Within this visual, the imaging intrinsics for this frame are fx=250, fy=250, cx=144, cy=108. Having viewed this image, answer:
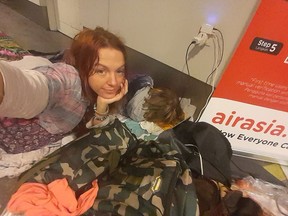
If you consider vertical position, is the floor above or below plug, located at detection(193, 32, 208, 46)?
below

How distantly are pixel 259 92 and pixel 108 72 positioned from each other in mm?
606

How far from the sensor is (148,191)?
790mm

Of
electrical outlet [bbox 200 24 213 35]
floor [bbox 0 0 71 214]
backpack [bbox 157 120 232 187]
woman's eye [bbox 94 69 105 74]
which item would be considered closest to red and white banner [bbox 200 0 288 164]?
backpack [bbox 157 120 232 187]

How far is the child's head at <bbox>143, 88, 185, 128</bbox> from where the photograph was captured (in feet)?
4.06

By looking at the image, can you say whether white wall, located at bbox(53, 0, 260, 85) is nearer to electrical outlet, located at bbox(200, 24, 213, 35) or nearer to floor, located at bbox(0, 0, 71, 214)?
electrical outlet, located at bbox(200, 24, 213, 35)

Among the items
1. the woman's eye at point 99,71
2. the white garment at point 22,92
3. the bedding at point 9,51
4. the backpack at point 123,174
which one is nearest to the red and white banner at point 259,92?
the backpack at point 123,174

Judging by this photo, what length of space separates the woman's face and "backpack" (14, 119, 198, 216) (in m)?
0.19

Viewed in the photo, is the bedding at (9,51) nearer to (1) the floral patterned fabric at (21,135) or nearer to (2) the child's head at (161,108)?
(1) the floral patterned fabric at (21,135)

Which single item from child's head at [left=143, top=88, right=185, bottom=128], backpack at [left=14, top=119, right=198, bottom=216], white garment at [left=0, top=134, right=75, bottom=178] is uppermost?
backpack at [left=14, top=119, right=198, bottom=216]

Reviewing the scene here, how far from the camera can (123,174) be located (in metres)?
0.86

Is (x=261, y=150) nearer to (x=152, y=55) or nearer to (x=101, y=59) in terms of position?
(x=152, y=55)

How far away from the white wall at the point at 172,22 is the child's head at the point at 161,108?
177mm

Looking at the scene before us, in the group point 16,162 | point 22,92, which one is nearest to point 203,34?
point 22,92

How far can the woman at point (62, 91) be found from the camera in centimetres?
57
